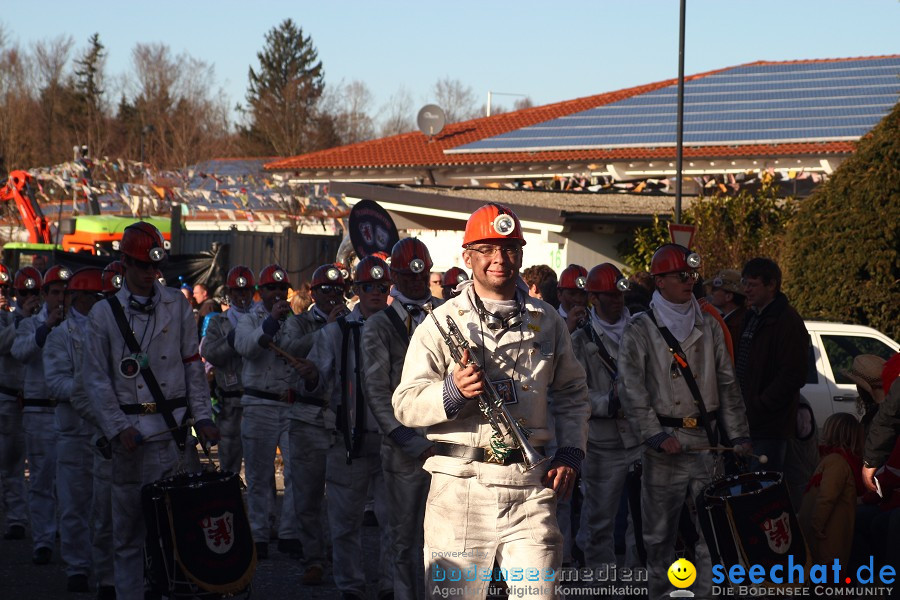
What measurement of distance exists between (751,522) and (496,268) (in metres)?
2.43

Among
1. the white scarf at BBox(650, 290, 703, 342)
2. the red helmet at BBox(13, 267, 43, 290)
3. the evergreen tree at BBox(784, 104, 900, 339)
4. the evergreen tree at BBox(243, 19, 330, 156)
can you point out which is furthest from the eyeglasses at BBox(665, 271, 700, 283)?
the evergreen tree at BBox(243, 19, 330, 156)

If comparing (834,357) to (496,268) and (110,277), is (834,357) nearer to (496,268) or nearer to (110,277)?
(110,277)

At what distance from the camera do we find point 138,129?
76500 mm

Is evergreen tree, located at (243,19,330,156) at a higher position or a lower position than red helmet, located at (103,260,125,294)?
higher

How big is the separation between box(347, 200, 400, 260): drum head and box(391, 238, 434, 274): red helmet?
437cm

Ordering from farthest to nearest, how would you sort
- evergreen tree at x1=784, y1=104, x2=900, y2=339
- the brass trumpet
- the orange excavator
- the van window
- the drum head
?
the orange excavator, evergreen tree at x1=784, y1=104, x2=900, y2=339, the van window, the drum head, the brass trumpet

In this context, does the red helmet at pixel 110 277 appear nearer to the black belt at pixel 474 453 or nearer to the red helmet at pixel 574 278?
the red helmet at pixel 574 278

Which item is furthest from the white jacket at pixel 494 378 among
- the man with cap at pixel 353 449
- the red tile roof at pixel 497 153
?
the red tile roof at pixel 497 153

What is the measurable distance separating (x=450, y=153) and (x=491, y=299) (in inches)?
1073

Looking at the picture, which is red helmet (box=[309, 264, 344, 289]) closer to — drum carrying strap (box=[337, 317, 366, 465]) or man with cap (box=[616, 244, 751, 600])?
drum carrying strap (box=[337, 317, 366, 465])

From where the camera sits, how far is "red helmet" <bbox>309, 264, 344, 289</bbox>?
32.4ft

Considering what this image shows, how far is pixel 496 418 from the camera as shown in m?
5.12

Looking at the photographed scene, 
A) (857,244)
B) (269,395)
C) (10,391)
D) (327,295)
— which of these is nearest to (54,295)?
(10,391)

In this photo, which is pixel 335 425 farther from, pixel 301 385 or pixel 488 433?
pixel 488 433
